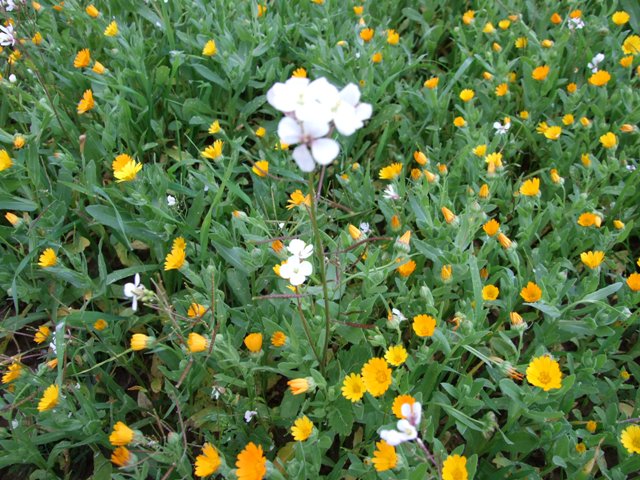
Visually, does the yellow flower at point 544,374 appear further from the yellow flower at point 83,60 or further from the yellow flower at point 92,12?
the yellow flower at point 92,12

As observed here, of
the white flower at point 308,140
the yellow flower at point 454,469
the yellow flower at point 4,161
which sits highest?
the white flower at point 308,140

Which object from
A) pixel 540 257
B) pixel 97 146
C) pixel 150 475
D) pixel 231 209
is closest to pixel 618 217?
pixel 540 257

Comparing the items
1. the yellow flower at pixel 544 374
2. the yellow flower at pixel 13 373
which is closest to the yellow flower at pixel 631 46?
the yellow flower at pixel 544 374

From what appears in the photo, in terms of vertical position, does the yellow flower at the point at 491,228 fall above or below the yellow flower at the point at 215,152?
below

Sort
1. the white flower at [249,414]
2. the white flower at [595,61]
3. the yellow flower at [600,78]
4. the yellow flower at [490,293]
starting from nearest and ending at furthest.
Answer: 1. the white flower at [249,414]
2. the yellow flower at [490,293]
3. the yellow flower at [600,78]
4. the white flower at [595,61]

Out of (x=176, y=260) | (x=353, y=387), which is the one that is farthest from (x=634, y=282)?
(x=176, y=260)

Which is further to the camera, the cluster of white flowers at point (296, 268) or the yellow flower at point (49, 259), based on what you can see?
the yellow flower at point (49, 259)
